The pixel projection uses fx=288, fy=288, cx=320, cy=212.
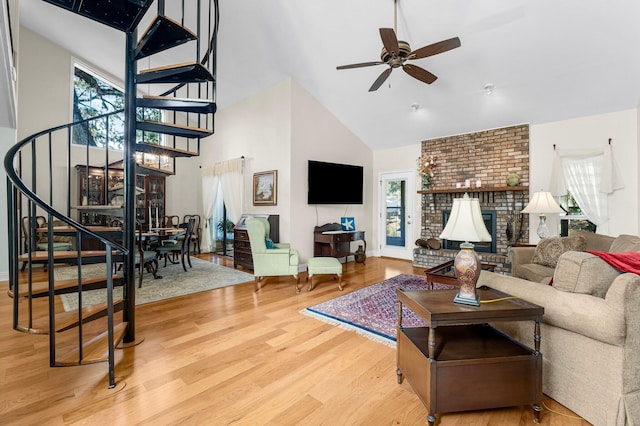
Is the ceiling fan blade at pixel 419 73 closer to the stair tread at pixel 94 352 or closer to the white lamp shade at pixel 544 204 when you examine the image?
the white lamp shade at pixel 544 204

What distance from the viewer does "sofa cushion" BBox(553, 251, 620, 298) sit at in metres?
1.54

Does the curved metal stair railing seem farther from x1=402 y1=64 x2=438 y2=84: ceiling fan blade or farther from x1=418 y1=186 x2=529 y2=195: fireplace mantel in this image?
x1=418 y1=186 x2=529 y2=195: fireplace mantel

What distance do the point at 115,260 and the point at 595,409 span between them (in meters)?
3.12

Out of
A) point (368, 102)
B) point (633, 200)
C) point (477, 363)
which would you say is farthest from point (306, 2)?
point (633, 200)

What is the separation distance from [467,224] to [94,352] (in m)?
2.62

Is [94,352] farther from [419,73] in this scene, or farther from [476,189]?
[476,189]

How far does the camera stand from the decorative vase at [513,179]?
15.7 feet

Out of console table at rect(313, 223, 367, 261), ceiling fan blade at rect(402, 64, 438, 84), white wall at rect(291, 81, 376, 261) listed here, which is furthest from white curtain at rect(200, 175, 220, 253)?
ceiling fan blade at rect(402, 64, 438, 84)

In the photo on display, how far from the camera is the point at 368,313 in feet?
9.95

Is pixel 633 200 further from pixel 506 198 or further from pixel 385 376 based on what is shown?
pixel 385 376

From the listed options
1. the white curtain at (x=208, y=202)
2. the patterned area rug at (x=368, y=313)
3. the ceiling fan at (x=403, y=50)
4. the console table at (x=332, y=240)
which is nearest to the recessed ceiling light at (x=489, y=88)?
the ceiling fan at (x=403, y=50)

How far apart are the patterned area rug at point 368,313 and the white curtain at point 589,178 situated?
2601mm

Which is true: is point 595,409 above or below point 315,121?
below

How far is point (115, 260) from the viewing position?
7.23 feet
